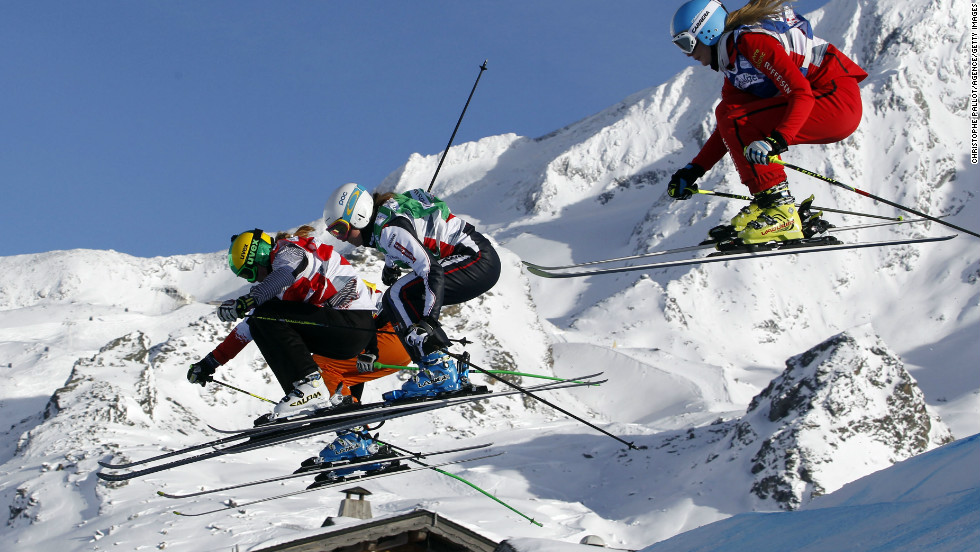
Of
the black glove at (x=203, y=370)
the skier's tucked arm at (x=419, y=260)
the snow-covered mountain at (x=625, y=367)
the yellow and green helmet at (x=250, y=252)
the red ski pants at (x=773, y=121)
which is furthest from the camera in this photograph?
the snow-covered mountain at (x=625, y=367)

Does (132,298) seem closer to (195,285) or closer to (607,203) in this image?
(195,285)

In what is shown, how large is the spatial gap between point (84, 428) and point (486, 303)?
86.3 feet

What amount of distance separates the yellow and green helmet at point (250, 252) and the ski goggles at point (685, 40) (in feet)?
13.6

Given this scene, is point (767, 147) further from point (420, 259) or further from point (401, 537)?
point (401, 537)

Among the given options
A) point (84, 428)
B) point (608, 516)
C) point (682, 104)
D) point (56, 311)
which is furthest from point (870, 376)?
point (682, 104)

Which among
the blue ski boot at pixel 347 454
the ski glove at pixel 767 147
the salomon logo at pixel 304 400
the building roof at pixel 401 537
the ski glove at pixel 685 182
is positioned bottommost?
the building roof at pixel 401 537

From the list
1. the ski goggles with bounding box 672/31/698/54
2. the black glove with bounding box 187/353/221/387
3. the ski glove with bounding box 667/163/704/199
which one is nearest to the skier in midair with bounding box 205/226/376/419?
the black glove with bounding box 187/353/221/387

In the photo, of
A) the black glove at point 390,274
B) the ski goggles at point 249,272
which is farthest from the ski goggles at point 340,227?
the ski goggles at point 249,272

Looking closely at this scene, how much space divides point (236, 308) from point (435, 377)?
1889 millimetres

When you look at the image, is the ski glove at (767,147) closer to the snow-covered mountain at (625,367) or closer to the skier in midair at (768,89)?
the skier in midair at (768,89)

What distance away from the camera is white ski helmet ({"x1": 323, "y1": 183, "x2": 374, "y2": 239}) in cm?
851

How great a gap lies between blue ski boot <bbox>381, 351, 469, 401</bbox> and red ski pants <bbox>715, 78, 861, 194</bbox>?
306cm

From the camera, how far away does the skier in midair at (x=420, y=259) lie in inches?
328

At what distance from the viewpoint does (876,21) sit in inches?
5556
